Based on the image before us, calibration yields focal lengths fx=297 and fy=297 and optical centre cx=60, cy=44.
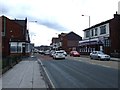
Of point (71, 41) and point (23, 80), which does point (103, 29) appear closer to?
point (23, 80)

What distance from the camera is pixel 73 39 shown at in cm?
12988

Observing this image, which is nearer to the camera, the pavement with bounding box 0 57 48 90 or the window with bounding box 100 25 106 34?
→ the pavement with bounding box 0 57 48 90

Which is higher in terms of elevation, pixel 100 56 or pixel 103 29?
pixel 103 29

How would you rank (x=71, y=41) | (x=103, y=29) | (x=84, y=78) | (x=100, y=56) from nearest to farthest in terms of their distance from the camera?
(x=84, y=78)
(x=100, y=56)
(x=103, y=29)
(x=71, y=41)

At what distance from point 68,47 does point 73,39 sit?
4.68 meters

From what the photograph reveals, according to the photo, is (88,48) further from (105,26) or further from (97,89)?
(97,89)

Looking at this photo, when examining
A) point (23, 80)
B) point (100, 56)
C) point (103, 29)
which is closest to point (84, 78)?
point (23, 80)

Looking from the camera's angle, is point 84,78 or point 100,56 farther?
point 100,56

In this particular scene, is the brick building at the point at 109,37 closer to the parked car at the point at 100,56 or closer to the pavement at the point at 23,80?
the parked car at the point at 100,56

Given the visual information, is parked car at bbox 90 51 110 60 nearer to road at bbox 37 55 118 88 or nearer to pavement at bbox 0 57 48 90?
road at bbox 37 55 118 88

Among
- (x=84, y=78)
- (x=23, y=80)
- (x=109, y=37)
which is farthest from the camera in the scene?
(x=109, y=37)

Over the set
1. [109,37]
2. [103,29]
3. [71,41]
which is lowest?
[109,37]

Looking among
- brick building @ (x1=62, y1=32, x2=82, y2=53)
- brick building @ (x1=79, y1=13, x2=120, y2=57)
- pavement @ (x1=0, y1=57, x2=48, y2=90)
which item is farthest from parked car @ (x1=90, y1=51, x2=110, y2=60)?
brick building @ (x1=62, y1=32, x2=82, y2=53)

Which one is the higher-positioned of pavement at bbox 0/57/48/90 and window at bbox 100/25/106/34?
window at bbox 100/25/106/34
